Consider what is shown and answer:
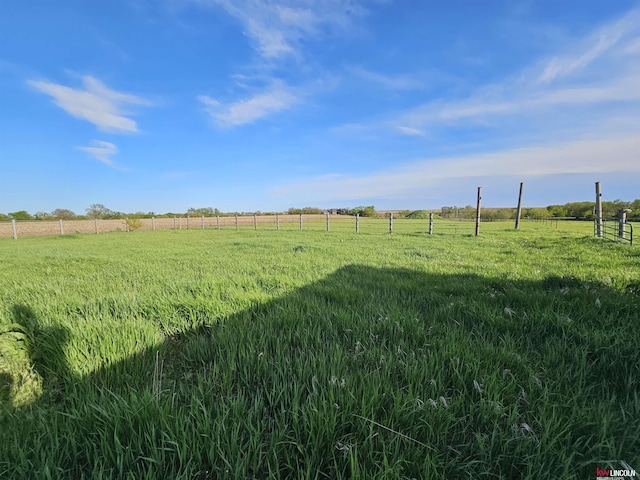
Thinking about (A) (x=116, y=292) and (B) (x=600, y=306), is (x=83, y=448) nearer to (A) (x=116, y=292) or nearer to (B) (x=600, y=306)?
(A) (x=116, y=292)

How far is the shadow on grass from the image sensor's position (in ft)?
3.72

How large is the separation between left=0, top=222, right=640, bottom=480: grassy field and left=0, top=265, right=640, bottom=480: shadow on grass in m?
0.01

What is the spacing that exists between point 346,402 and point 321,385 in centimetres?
19

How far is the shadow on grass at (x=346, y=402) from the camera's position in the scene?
113cm

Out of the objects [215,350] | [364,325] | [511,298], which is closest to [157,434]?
[215,350]

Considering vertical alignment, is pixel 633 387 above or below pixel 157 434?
below

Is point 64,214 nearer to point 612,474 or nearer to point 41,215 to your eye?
point 41,215

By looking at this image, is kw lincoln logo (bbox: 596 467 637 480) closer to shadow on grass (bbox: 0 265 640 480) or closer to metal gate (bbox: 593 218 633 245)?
shadow on grass (bbox: 0 265 640 480)

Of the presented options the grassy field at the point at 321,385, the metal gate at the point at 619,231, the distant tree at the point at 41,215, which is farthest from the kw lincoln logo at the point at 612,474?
the distant tree at the point at 41,215

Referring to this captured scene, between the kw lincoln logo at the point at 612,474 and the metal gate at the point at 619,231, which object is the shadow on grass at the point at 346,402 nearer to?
the kw lincoln logo at the point at 612,474

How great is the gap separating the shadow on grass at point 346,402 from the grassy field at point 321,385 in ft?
0.03

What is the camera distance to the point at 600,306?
113 inches

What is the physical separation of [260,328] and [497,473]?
1.86 metres

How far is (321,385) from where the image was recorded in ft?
5.12
